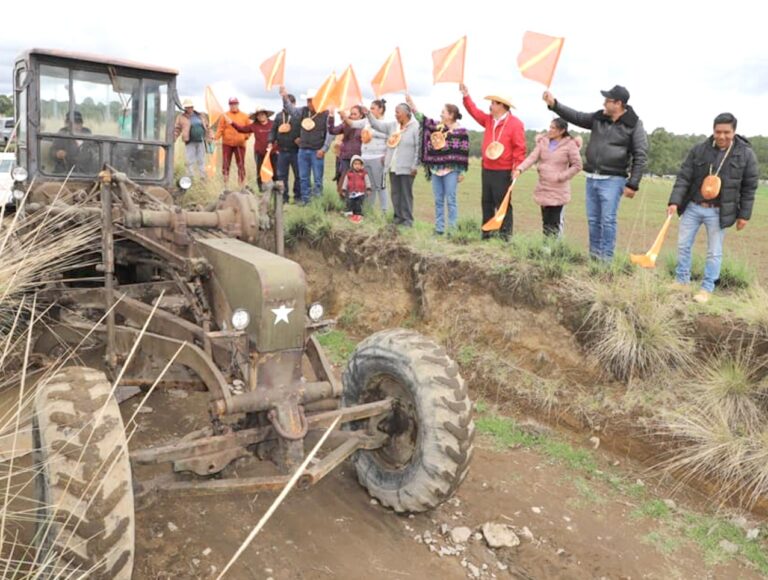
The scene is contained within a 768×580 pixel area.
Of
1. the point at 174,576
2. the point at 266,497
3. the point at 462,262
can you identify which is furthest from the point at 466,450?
the point at 462,262

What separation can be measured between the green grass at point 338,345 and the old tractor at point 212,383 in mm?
1911

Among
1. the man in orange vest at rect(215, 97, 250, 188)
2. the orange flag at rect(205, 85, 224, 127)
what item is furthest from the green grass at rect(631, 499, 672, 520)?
the orange flag at rect(205, 85, 224, 127)

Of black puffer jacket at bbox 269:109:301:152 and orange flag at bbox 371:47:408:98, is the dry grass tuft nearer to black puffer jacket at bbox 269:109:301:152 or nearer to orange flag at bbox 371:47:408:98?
orange flag at bbox 371:47:408:98

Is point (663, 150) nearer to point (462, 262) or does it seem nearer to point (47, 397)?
point (462, 262)

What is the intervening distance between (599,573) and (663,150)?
1714 inches

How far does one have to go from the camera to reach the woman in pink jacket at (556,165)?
7023 millimetres

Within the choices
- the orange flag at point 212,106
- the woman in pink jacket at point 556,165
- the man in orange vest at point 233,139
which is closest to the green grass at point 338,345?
the woman in pink jacket at point 556,165

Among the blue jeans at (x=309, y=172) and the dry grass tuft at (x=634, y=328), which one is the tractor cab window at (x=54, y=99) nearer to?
the blue jeans at (x=309, y=172)

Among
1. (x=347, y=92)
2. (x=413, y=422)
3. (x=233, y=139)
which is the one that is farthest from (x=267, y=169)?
(x=413, y=422)

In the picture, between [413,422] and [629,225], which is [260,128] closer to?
[629,225]

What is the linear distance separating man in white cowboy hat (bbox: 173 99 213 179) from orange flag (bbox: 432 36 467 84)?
16.5ft

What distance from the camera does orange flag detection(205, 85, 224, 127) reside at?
12.5 metres

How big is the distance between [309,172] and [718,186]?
19.8ft

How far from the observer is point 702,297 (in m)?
5.55
